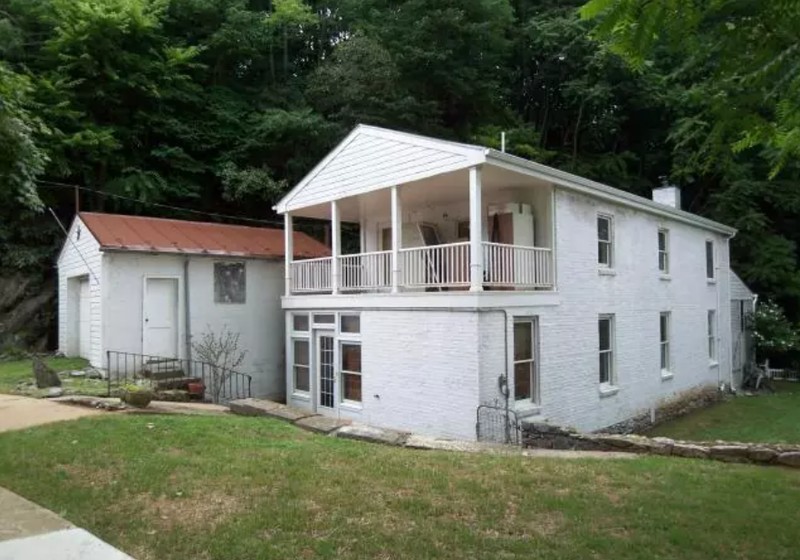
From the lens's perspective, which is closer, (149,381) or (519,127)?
(149,381)

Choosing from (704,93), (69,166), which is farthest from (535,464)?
(69,166)

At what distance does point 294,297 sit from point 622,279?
8067 mm

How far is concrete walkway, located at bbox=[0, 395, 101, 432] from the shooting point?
9070 mm

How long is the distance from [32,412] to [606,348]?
455 inches

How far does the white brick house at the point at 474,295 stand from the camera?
1150 cm

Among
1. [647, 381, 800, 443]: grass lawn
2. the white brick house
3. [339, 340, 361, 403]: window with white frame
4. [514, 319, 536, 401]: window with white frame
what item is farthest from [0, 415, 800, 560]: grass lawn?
[647, 381, 800, 443]: grass lawn

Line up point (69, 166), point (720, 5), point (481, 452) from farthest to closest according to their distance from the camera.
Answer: point (69, 166), point (481, 452), point (720, 5)

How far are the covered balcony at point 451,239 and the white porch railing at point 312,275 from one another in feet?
0.08

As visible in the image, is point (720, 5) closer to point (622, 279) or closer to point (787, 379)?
point (622, 279)

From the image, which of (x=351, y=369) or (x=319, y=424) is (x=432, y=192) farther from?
(x=319, y=424)

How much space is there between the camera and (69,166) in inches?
823

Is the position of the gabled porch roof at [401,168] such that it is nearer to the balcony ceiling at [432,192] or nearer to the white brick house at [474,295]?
the white brick house at [474,295]

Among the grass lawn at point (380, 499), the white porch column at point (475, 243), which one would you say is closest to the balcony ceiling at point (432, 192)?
the white porch column at point (475, 243)

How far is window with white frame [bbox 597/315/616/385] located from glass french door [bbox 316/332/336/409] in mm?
6243
